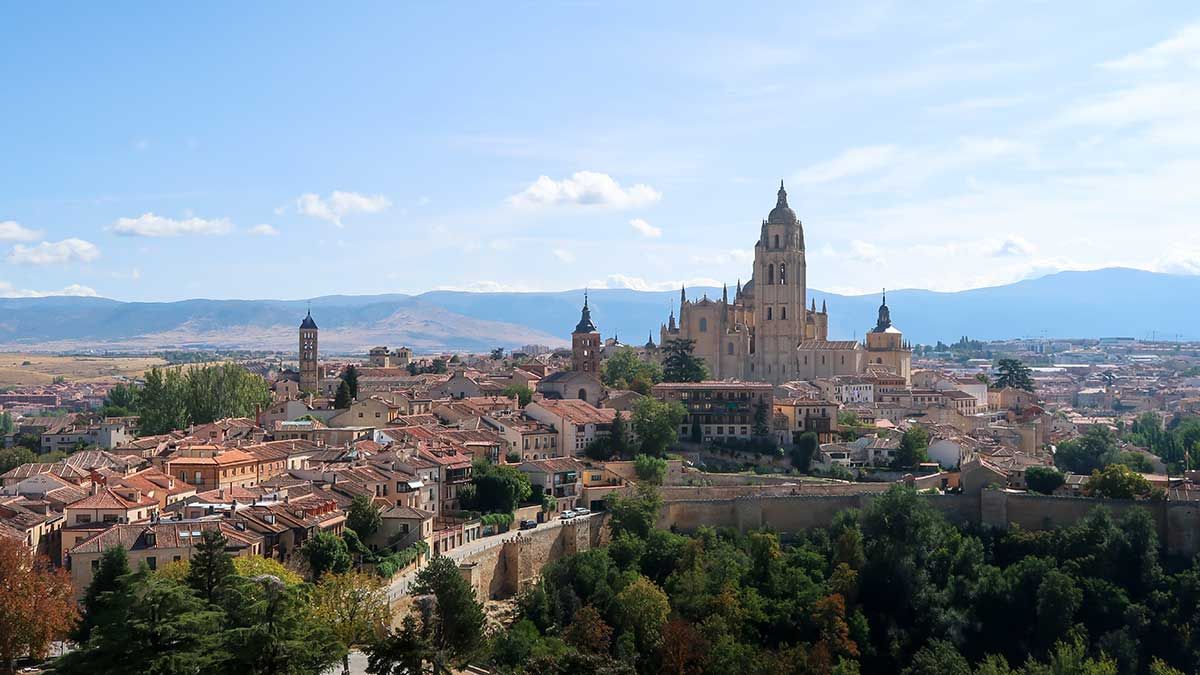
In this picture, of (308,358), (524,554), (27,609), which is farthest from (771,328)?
(27,609)

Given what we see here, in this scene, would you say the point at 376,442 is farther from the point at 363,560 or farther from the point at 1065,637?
the point at 1065,637

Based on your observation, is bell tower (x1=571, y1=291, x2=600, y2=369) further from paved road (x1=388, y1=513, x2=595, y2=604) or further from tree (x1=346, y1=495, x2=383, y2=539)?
tree (x1=346, y1=495, x2=383, y2=539)

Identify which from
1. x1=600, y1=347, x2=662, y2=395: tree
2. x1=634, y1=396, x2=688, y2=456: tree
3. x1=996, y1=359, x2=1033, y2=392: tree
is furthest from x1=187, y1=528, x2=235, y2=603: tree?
x1=996, y1=359, x2=1033, y2=392: tree

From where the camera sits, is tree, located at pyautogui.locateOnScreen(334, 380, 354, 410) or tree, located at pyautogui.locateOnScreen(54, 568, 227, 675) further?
tree, located at pyautogui.locateOnScreen(334, 380, 354, 410)

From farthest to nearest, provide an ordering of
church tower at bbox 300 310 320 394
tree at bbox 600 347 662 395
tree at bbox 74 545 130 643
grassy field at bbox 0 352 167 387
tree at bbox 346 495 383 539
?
grassy field at bbox 0 352 167 387 → church tower at bbox 300 310 320 394 → tree at bbox 600 347 662 395 → tree at bbox 346 495 383 539 → tree at bbox 74 545 130 643

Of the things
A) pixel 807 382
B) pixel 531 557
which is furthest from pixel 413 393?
pixel 531 557

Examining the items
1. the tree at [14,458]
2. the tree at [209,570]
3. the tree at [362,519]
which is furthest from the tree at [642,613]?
the tree at [14,458]

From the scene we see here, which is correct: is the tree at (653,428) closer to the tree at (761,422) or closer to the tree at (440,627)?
the tree at (761,422)
